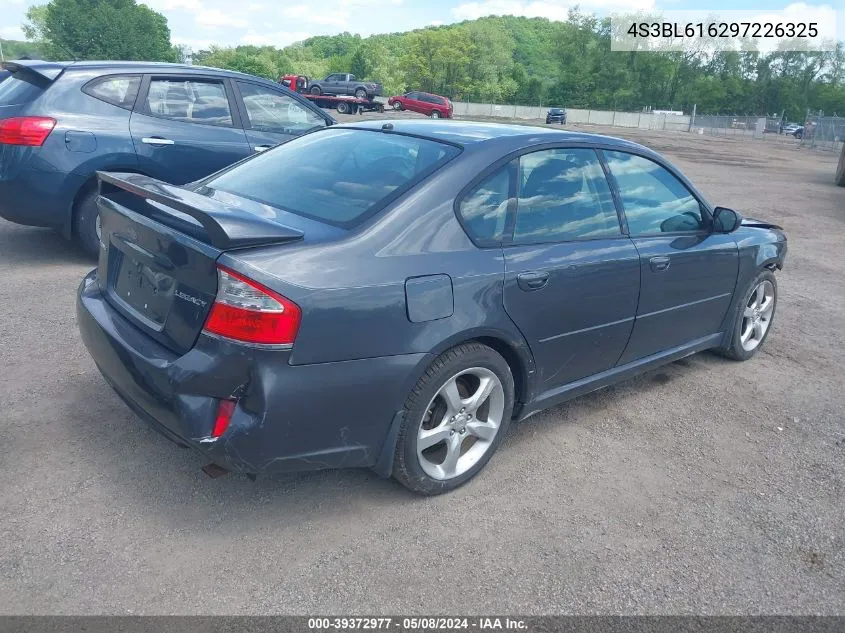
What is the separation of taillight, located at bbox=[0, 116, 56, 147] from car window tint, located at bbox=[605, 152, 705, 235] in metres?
4.55

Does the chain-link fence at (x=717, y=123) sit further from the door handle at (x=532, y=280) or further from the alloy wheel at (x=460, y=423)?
the alloy wheel at (x=460, y=423)

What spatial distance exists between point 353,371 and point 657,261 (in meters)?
2.00

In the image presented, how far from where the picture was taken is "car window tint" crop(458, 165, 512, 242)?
3070 mm

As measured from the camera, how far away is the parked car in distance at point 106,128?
5754 millimetres

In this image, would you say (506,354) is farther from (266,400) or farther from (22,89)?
(22,89)

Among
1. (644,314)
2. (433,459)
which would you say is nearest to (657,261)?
(644,314)

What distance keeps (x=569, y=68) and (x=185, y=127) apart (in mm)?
97000

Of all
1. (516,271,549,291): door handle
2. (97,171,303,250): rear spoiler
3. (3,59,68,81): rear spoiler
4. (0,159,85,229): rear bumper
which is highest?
(3,59,68,81): rear spoiler

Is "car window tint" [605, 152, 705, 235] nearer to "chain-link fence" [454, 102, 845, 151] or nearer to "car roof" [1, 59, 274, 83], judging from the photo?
"car roof" [1, 59, 274, 83]

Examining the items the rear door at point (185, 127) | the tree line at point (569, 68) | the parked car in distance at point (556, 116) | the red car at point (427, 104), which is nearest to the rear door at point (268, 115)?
the rear door at point (185, 127)

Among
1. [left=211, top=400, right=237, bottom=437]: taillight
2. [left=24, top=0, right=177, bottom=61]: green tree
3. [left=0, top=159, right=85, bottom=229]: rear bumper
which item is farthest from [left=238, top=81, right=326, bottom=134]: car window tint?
[left=24, top=0, right=177, bottom=61]: green tree

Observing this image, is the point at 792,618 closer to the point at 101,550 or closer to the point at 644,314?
the point at 644,314

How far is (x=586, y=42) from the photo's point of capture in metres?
95.8

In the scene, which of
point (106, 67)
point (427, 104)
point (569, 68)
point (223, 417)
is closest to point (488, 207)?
point (223, 417)
